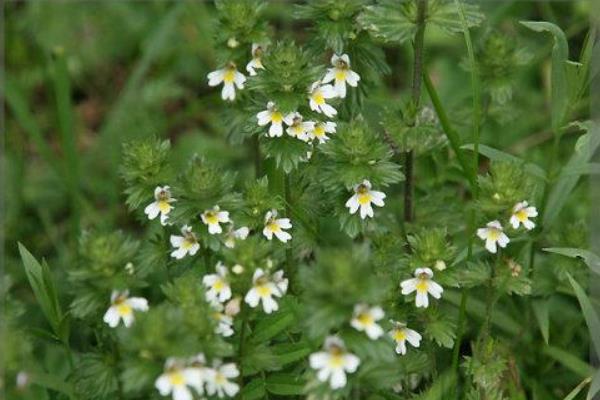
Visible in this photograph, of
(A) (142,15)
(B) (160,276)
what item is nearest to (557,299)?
(B) (160,276)

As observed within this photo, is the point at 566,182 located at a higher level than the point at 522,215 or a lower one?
lower

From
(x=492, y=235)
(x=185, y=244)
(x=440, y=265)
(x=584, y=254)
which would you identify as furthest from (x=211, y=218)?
(x=584, y=254)

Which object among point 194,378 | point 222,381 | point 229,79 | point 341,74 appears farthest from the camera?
point 229,79

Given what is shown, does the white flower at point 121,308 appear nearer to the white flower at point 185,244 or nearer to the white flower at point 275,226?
the white flower at point 185,244

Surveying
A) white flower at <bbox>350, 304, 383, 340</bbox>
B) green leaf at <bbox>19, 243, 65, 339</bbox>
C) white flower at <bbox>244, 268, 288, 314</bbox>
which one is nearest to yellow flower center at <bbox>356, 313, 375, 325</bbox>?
white flower at <bbox>350, 304, 383, 340</bbox>

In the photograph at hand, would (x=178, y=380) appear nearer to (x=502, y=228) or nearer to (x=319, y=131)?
(x=319, y=131)

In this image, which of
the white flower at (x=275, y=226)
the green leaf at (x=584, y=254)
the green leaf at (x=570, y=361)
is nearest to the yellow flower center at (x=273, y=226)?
the white flower at (x=275, y=226)
